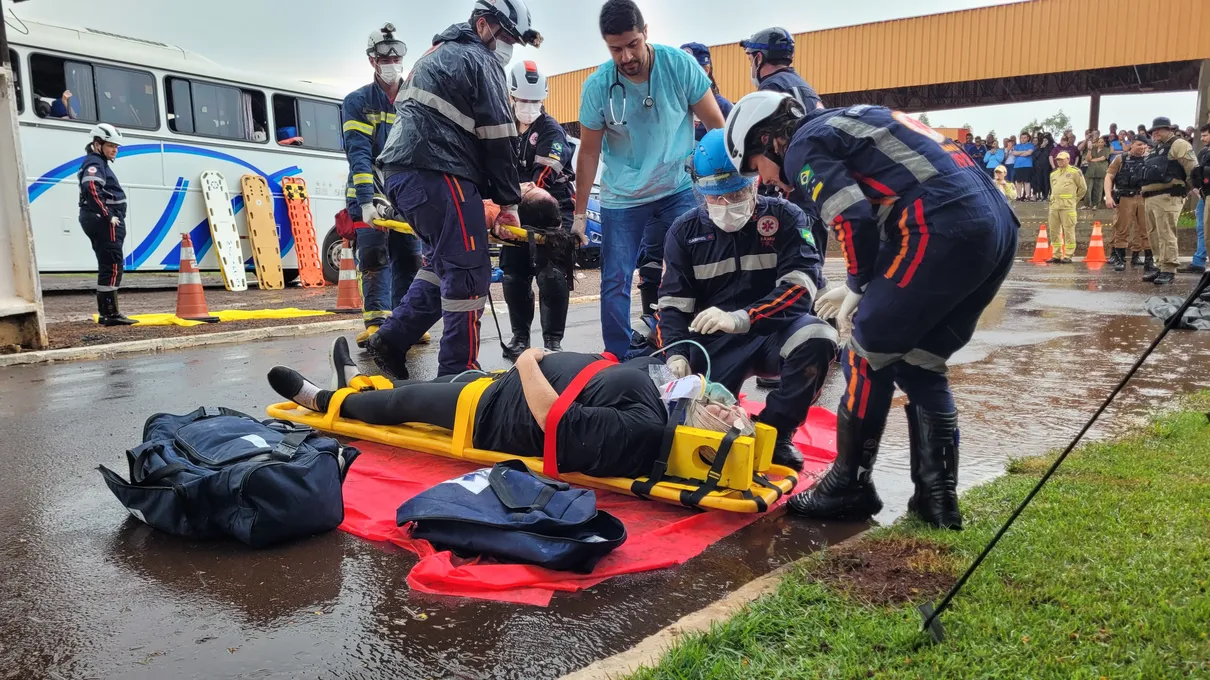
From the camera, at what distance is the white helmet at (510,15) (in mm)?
4797

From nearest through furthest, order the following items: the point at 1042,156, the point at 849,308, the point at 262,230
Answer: the point at 849,308, the point at 262,230, the point at 1042,156

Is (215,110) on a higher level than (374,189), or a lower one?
higher

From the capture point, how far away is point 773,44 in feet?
19.0

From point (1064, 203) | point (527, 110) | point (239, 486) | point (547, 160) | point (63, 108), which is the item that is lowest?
point (239, 486)

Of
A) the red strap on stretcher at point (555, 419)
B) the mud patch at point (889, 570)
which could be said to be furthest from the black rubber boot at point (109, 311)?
the mud patch at point (889, 570)

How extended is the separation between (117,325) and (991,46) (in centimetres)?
2169

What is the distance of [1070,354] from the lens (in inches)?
258

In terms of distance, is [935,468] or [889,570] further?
[935,468]

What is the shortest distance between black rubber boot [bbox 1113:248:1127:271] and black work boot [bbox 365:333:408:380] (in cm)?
1417

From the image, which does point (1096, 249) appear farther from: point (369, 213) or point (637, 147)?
point (369, 213)

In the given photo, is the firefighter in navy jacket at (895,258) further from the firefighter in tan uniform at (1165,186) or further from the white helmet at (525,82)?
the firefighter in tan uniform at (1165,186)

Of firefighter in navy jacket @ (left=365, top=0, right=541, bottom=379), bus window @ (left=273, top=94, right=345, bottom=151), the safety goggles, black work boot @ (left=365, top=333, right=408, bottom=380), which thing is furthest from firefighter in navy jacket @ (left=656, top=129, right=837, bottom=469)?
bus window @ (left=273, top=94, right=345, bottom=151)

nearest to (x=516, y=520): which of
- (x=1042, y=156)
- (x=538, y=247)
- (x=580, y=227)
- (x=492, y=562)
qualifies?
(x=492, y=562)

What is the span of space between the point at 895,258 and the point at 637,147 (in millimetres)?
2809
